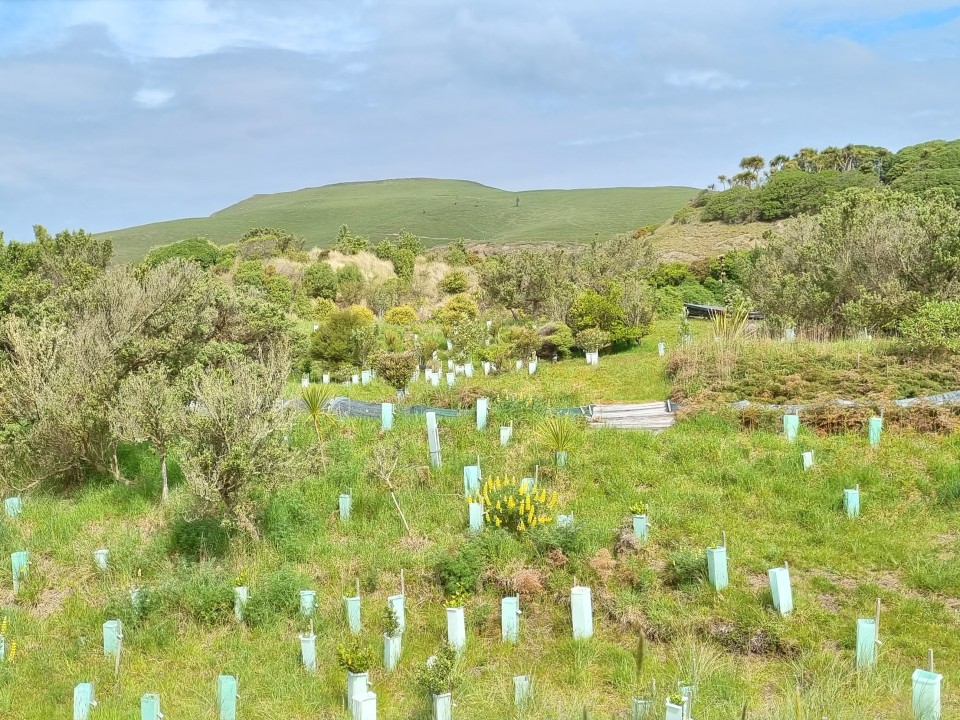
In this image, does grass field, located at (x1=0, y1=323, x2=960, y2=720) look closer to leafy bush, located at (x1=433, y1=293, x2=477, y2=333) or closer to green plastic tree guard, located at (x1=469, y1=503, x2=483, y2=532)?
green plastic tree guard, located at (x1=469, y1=503, x2=483, y2=532)

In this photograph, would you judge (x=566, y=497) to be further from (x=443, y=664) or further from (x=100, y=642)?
(x=100, y=642)

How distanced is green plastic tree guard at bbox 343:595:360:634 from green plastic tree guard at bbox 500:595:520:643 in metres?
1.19

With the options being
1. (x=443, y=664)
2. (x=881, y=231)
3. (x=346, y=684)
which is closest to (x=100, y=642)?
(x=346, y=684)

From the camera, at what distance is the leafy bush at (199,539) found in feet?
24.1

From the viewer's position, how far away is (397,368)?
49.5 feet

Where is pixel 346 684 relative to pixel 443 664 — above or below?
below

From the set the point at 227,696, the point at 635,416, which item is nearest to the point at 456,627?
the point at 227,696

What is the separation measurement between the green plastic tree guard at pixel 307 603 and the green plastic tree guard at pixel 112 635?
1403 millimetres

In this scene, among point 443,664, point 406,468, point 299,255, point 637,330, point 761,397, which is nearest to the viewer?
point 443,664

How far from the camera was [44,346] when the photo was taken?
10.3 m

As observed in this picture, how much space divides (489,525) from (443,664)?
2.69 m

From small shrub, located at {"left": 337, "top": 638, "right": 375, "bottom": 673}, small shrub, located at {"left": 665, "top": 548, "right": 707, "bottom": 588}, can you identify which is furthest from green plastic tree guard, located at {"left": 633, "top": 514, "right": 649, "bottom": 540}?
small shrub, located at {"left": 337, "top": 638, "right": 375, "bottom": 673}

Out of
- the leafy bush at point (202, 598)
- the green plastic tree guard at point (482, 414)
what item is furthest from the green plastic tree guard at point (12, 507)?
the green plastic tree guard at point (482, 414)

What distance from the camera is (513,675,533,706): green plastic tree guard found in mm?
4715
